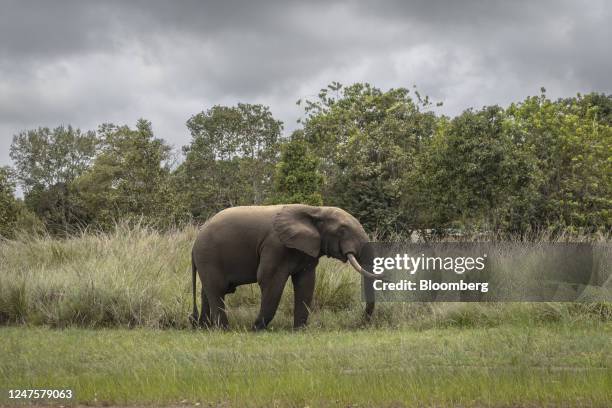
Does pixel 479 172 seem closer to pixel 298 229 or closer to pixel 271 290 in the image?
pixel 298 229

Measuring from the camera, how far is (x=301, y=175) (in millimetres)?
30953

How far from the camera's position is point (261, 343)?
10383 mm

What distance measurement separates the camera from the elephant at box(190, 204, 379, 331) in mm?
11805

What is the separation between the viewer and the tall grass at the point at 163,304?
12.4 metres

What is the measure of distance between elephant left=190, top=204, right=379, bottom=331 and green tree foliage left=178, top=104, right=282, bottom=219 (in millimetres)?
29920

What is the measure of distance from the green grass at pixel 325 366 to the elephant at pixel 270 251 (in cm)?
69

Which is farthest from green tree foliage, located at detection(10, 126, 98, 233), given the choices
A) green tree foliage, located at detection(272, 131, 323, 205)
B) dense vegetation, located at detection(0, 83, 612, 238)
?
green tree foliage, located at detection(272, 131, 323, 205)

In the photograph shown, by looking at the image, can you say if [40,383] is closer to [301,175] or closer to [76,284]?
[76,284]

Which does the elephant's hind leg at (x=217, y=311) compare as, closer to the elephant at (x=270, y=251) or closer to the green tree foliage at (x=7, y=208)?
the elephant at (x=270, y=251)

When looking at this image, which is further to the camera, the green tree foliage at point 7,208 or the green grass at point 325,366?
the green tree foliage at point 7,208

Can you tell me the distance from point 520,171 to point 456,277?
14926mm

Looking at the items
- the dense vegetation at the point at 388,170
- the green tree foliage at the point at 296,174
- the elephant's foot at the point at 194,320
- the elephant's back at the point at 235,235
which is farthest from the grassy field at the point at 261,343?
the green tree foliage at the point at 296,174

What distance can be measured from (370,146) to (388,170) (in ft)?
4.36

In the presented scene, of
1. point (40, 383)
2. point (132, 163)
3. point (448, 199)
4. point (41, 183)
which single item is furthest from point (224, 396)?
point (41, 183)
